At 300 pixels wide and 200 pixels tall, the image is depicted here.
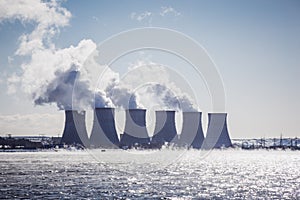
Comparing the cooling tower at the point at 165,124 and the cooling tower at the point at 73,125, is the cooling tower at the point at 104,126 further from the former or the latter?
the cooling tower at the point at 165,124

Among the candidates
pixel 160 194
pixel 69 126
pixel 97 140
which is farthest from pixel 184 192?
pixel 97 140

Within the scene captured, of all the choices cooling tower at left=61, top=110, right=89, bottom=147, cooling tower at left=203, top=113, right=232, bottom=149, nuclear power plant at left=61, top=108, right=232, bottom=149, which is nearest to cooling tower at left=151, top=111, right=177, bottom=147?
nuclear power plant at left=61, top=108, right=232, bottom=149

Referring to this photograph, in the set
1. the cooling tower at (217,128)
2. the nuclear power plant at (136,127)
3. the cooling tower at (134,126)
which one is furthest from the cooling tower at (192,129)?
the cooling tower at (134,126)

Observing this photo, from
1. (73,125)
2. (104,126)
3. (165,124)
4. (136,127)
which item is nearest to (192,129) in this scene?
(165,124)

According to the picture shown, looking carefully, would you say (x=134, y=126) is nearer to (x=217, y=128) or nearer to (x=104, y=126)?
(x=104, y=126)

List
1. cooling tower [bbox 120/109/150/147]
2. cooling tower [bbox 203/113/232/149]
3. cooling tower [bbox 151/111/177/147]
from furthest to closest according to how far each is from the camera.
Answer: cooling tower [bbox 203/113/232/149] < cooling tower [bbox 151/111/177/147] < cooling tower [bbox 120/109/150/147]

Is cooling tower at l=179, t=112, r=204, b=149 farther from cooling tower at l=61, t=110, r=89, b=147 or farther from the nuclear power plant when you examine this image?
cooling tower at l=61, t=110, r=89, b=147
